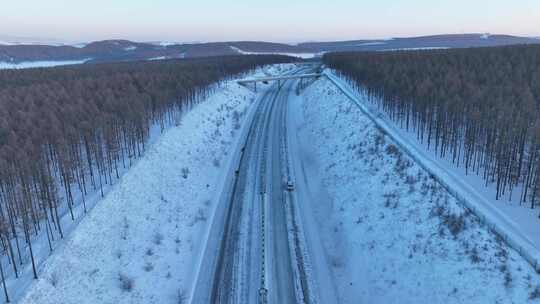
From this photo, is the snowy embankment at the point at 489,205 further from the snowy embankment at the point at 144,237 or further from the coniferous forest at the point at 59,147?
the coniferous forest at the point at 59,147

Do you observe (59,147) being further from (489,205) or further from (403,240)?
(489,205)

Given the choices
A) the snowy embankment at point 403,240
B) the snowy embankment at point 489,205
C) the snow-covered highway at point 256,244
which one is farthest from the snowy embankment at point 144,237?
the snowy embankment at point 489,205

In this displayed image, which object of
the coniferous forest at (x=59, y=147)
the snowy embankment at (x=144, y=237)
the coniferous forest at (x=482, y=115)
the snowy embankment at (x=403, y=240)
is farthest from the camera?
the coniferous forest at (x=482, y=115)

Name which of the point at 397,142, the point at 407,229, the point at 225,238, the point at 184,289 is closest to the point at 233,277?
the point at 184,289

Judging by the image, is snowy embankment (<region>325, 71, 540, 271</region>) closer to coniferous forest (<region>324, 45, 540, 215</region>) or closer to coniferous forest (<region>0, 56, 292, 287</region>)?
coniferous forest (<region>324, 45, 540, 215</region>)

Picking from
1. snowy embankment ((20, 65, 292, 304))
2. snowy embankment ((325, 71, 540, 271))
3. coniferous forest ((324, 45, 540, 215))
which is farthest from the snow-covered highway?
coniferous forest ((324, 45, 540, 215))

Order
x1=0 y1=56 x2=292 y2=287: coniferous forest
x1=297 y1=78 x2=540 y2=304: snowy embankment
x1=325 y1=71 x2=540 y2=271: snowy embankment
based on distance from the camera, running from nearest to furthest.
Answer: x1=297 y1=78 x2=540 y2=304: snowy embankment
x1=325 y1=71 x2=540 y2=271: snowy embankment
x1=0 y1=56 x2=292 y2=287: coniferous forest

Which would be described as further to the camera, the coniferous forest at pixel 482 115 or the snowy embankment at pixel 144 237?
the coniferous forest at pixel 482 115
